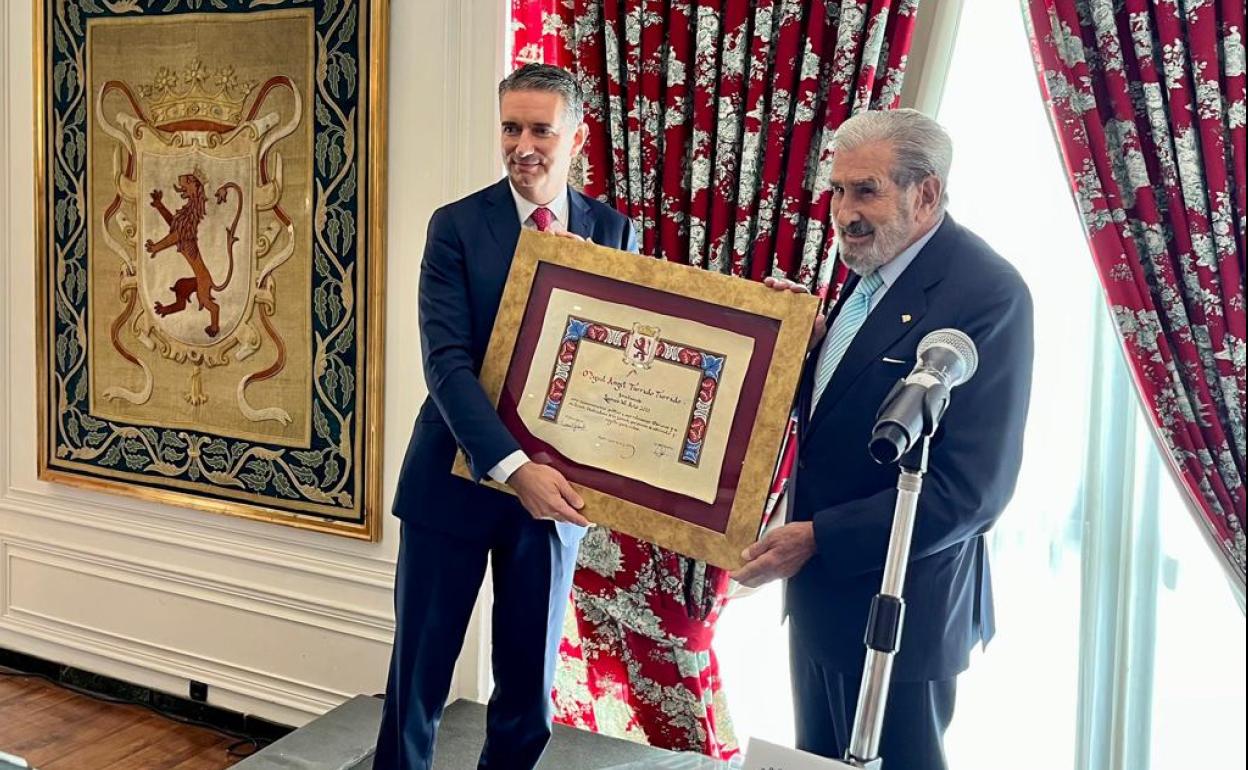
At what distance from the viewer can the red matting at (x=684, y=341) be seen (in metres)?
2.00

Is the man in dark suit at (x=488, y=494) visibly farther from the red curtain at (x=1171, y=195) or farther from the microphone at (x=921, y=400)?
the red curtain at (x=1171, y=195)

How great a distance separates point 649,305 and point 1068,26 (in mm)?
1098


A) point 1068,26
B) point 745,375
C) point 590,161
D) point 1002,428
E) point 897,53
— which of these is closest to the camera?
point 1002,428

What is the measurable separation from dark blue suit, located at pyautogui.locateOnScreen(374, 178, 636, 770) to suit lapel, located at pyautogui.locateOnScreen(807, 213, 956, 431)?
67cm

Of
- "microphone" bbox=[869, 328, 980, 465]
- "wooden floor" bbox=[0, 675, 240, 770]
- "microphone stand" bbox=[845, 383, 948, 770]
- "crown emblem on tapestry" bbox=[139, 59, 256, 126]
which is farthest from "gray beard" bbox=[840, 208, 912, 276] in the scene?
"wooden floor" bbox=[0, 675, 240, 770]

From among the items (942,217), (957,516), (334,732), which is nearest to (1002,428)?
(957,516)

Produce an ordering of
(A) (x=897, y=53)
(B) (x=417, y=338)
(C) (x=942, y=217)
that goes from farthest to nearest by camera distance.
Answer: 1. (B) (x=417, y=338)
2. (A) (x=897, y=53)
3. (C) (x=942, y=217)

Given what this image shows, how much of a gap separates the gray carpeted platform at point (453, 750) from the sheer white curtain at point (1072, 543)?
841 mm

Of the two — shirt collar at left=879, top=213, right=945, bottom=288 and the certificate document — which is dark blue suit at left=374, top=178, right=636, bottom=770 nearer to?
the certificate document

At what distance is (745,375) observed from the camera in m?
2.01

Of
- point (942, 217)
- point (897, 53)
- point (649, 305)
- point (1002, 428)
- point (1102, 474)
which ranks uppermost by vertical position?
point (897, 53)

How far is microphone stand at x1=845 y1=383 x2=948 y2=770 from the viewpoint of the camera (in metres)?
1.42

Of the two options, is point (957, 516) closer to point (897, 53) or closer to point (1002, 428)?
point (1002, 428)

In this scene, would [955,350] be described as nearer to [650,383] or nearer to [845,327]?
[845,327]
